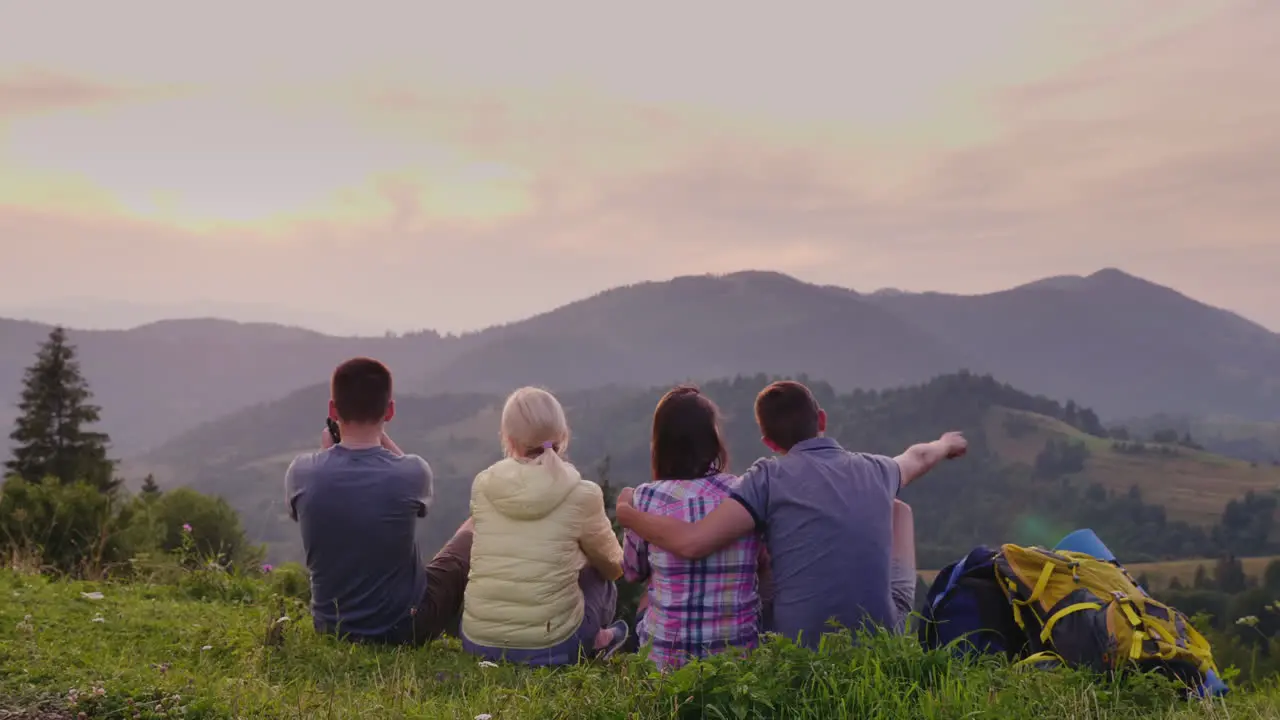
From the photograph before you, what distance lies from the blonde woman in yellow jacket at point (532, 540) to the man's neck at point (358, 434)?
683 millimetres

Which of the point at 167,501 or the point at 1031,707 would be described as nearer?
the point at 1031,707

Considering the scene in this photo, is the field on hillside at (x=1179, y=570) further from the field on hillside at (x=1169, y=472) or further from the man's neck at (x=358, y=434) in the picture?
the man's neck at (x=358, y=434)

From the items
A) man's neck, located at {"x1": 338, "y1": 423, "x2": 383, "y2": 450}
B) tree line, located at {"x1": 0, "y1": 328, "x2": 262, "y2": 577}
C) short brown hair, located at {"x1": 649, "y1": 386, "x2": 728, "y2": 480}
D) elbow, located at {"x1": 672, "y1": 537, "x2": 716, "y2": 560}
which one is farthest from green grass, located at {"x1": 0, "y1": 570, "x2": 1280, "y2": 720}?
tree line, located at {"x1": 0, "y1": 328, "x2": 262, "y2": 577}

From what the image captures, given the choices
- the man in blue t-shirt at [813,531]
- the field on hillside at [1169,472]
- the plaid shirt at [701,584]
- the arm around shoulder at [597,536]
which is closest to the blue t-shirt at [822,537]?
the man in blue t-shirt at [813,531]

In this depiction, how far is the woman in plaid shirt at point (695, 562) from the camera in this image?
423 cm

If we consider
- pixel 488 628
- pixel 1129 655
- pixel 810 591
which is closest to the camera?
pixel 1129 655

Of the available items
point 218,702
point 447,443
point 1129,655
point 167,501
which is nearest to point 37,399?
point 167,501

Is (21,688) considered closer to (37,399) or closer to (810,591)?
(810,591)

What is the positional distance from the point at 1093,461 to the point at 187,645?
15405 cm

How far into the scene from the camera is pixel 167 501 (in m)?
17.3

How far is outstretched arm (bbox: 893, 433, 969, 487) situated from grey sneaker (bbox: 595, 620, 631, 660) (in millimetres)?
1747

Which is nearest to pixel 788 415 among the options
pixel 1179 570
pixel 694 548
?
pixel 694 548

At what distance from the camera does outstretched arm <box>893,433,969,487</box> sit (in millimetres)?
4508

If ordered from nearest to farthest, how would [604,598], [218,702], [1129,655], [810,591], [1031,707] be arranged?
[1031,707], [218,702], [1129,655], [810,591], [604,598]
